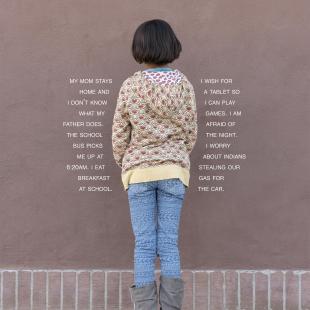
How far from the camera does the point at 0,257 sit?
482 cm

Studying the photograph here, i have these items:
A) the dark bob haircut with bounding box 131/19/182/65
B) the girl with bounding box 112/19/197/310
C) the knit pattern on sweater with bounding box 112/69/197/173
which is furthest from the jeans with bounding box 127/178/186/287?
the dark bob haircut with bounding box 131/19/182/65

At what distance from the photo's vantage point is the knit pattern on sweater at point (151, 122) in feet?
13.1

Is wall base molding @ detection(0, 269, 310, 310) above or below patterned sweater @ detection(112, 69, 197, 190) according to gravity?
below

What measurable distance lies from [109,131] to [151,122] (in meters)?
0.84

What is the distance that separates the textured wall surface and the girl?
2.45 feet

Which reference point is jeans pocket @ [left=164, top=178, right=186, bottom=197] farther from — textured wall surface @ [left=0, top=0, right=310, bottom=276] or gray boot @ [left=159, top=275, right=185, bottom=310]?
textured wall surface @ [left=0, top=0, right=310, bottom=276]

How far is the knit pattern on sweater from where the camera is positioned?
13.1 ft

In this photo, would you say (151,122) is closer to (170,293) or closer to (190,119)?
(190,119)

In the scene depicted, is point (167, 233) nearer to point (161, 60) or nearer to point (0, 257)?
point (161, 60)

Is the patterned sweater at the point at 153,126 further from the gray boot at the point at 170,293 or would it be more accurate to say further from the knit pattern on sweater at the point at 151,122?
the gray boot at the point at 170,293

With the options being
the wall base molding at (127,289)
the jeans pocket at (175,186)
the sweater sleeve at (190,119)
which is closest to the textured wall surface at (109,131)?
the wall base molding at (127,289)

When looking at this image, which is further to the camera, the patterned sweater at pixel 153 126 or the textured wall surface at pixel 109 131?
the textured wall surface at pixel 109 131

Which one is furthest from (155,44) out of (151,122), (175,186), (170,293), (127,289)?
(127,289)

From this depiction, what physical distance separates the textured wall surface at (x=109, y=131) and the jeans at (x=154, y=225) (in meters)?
0.75
